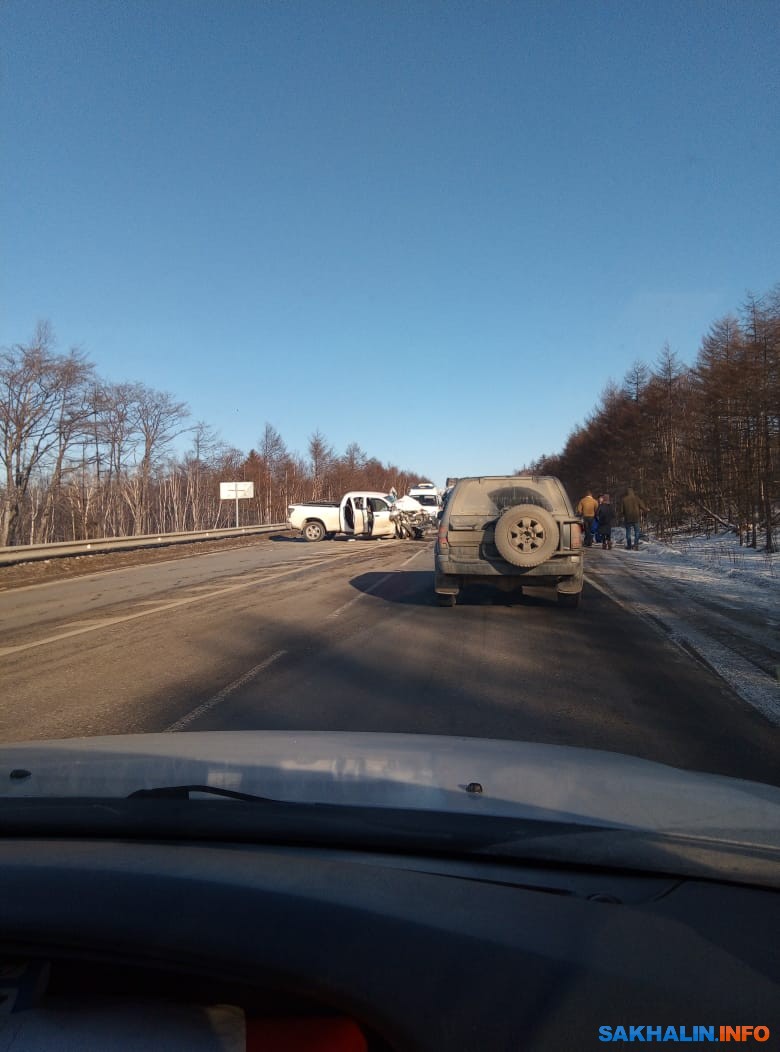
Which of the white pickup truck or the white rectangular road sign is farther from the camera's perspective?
the white rectangular road sign

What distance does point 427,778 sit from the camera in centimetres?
276

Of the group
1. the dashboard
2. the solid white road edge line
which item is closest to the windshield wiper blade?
the dashboard

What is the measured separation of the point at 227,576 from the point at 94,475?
4013cm

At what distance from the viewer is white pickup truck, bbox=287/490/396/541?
30.6m

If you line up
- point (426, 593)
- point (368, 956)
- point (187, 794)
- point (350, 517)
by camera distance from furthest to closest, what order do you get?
point (350, 517) → point (426, 593) → point (187, 794) → point (368, 956)

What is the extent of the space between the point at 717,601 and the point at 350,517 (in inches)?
806

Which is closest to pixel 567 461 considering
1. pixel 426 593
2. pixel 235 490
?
pixel 235 490

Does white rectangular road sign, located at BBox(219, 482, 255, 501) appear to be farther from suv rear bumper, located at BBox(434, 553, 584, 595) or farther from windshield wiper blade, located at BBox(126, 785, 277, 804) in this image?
windshield wiper blade, located at BBox(126, 785, 277, 804)

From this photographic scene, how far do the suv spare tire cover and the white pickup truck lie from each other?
20.7m

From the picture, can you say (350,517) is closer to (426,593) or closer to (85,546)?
(85,546)

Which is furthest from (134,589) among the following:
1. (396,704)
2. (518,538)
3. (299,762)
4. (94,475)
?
(94,475)

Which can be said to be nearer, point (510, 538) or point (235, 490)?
point (510, 538)

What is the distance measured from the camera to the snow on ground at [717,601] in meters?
6.77

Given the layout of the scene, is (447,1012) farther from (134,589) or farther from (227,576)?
(227,576)
